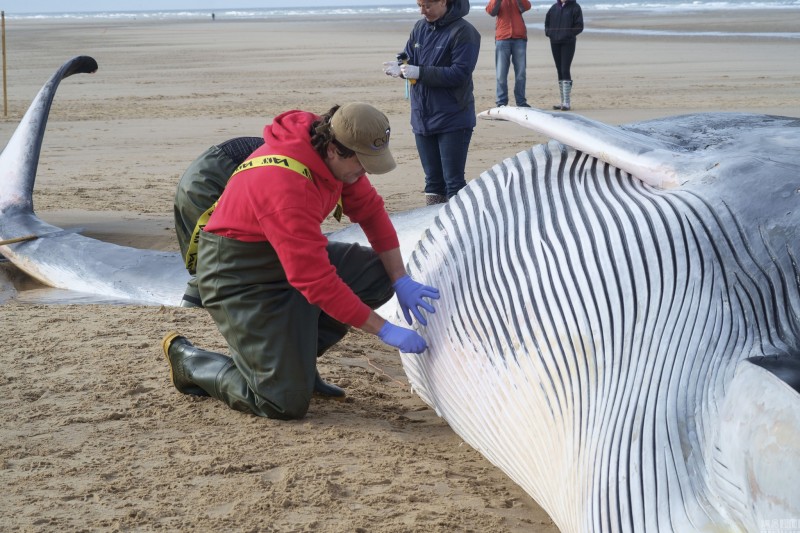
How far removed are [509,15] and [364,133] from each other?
38.1ft

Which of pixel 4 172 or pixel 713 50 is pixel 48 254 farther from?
pixel 713 50

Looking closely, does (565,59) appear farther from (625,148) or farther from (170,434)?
(170,434)

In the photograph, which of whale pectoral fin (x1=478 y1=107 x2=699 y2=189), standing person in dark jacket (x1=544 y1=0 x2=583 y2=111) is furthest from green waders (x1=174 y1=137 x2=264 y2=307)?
standing person in dark jacket (x1=544 y1=0 x2=583 y2=111)

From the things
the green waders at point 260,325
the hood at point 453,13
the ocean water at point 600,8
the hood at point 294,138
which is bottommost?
the green waders at point 260,325

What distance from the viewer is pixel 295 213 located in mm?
3965

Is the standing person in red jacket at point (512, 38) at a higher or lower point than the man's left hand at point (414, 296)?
higher

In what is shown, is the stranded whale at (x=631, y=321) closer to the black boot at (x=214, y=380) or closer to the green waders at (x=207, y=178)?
the black boot at (x=214, y=380)

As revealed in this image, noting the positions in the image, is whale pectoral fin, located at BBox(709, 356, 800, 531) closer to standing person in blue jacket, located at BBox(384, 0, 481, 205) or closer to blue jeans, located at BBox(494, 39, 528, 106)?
standing person in blue jacket, located at BBox(384, 0, 481, 205)

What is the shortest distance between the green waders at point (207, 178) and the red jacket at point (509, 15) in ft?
33.6

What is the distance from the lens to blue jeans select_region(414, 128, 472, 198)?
7.54 meters

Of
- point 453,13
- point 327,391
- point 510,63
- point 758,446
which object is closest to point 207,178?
→ point 327,391

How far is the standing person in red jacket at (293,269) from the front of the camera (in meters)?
3.99

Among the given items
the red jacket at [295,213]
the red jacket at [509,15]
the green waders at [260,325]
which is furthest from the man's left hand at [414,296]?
the red jacket at [509,15]

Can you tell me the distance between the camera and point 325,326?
487 cm
